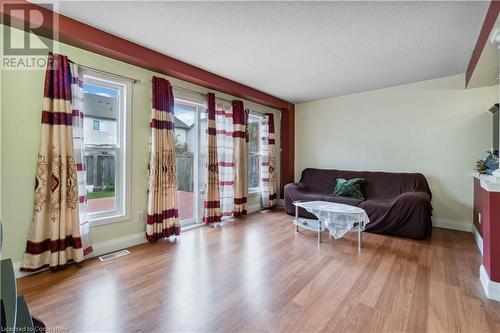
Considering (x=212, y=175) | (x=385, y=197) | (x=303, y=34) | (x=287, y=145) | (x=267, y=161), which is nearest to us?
(x=303, y=34)

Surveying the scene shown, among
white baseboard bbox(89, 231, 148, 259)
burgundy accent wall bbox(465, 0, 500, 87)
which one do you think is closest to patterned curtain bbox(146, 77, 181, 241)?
white baseboard bbox(89, 231, 148, 259)

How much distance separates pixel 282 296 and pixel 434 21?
2792 millimetres

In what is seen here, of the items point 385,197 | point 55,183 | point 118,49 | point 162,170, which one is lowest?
point 385,197

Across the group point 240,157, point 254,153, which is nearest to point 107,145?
point 240,157

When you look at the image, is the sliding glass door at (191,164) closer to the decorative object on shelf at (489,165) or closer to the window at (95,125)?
the window at (95,125)

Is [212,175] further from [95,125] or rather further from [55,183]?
[55,183]

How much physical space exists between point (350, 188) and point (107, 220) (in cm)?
362

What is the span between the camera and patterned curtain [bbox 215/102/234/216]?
4113 mm

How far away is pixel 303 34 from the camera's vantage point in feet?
8.12

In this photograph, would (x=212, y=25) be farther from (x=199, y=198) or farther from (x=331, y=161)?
(x=331, y=161)

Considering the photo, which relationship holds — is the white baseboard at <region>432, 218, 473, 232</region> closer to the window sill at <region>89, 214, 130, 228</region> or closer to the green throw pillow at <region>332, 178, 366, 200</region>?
the green throw pillow at <region>332, 178, 366, 200</region>

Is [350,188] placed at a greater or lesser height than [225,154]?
lesser

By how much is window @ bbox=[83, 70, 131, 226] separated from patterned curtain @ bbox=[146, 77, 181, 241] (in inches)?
11.3

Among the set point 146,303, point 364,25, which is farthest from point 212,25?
point 146,303
